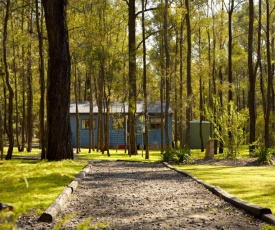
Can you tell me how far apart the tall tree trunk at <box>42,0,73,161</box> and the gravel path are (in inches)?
200

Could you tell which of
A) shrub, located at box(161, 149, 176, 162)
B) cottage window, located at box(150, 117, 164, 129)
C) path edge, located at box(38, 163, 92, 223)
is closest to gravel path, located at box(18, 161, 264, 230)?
path edge, located at box(38, 163, 92, 223)

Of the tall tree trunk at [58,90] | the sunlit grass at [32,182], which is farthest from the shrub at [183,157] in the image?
the sunlit grass at [32,182]

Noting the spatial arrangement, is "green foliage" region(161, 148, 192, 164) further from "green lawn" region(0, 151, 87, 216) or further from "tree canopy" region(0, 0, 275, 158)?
"green lawn" region(0, 151, 87, 216)

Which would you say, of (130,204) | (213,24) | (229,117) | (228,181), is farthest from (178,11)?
(130,204)

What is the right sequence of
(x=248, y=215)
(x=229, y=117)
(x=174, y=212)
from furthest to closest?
(x=229, y=117), (x=174, y=212), (x=248, y=215)

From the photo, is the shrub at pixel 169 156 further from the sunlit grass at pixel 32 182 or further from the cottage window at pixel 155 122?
the cottage window at pixel 155 122

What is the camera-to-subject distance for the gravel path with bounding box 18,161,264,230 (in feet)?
19.5

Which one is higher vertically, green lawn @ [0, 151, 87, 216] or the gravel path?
green lawn @ [0, 151, 87, 216]

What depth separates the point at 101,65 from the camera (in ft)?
93.7

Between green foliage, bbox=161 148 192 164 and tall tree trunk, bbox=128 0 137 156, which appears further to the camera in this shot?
tall tree trunk, bbox=128 0 137 156

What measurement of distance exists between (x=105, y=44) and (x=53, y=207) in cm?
2271

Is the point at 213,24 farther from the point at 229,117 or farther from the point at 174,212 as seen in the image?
the point at 174,212

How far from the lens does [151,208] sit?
7336 millimetres

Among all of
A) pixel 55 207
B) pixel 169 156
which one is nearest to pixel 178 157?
pixel 169 156
